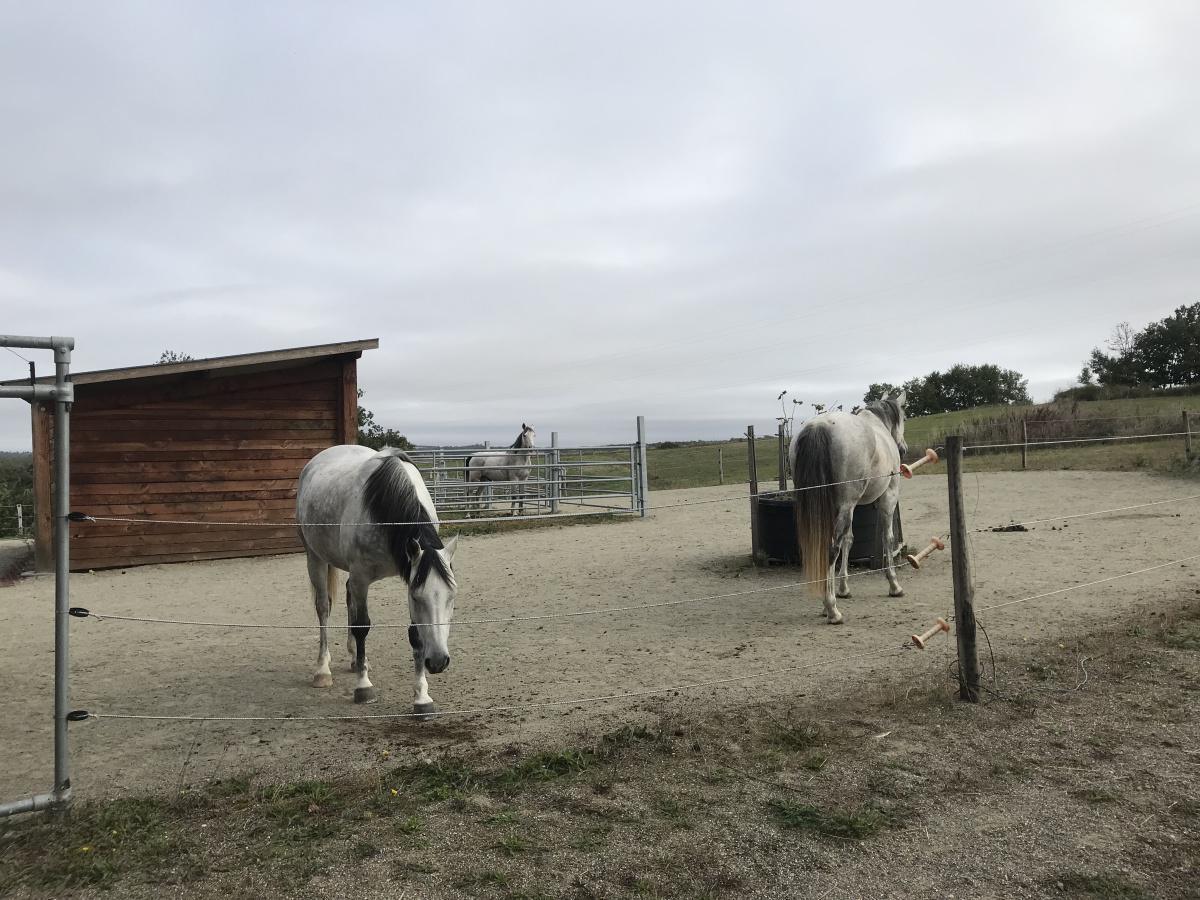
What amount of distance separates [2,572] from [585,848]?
1007 centimetres

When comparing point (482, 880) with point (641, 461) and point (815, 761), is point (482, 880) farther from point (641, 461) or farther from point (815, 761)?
point (641, 461)

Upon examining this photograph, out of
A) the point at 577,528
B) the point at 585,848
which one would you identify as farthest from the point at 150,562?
the point at 585,848

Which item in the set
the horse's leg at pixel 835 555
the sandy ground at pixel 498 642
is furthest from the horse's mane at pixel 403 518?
the horse's leg at pixel 835 555

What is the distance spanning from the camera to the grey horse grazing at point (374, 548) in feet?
11.9

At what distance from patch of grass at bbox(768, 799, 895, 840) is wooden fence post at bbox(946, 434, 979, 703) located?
1.40 m

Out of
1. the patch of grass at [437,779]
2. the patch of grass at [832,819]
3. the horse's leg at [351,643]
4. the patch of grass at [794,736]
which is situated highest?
the horse's leg at [351,643]

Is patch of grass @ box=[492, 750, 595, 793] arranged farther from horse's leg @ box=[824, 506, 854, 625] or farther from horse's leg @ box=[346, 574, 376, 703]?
horse's leg @ box=[824, 506, 854, 625]

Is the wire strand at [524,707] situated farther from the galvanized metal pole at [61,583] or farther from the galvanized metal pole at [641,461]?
the galvanized metal pole at [641,461]

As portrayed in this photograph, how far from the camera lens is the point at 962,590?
3.90 metres

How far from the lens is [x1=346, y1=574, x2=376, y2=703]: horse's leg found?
425cm

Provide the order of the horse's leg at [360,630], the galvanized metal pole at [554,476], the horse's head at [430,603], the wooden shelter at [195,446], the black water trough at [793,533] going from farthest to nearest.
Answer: the galvanized metal pole at [554,476] → the wooden shelter at [195,446] → the black water trough at [793,533] → the horse's leg at [360,630] → the horse's head at [430,603]

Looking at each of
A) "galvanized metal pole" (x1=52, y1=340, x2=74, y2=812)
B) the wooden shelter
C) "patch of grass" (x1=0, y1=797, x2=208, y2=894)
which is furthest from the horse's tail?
the wooden shelter

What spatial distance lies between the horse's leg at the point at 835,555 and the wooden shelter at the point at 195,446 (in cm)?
644

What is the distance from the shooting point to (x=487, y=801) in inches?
112
